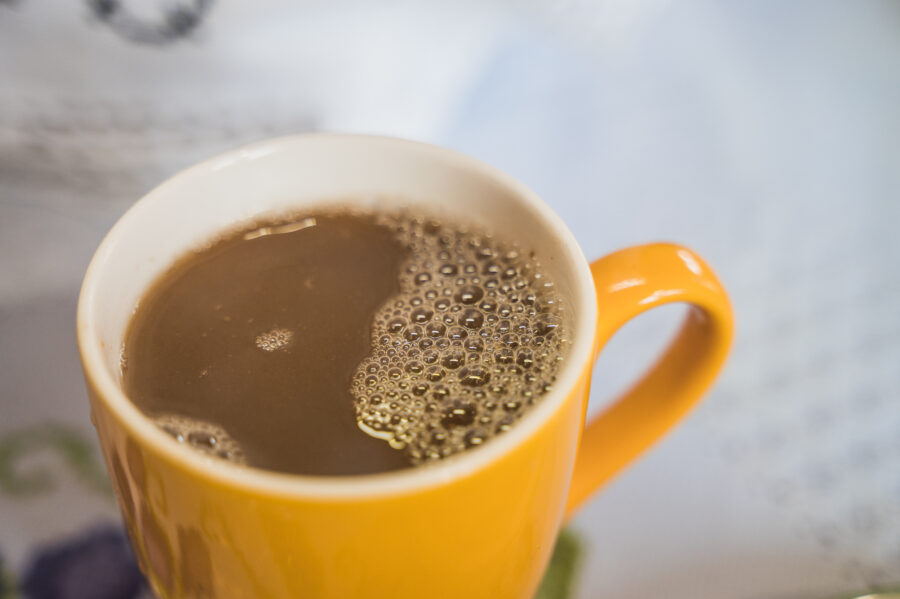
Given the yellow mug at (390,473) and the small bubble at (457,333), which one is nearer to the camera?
the yellow mug at (390,473)

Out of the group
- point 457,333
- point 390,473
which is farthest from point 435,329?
point 390,473

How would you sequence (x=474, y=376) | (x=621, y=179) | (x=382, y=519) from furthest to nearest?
1. (x=621, y=179)
2. (x=474, y=376)
3. (x=382, y=519)

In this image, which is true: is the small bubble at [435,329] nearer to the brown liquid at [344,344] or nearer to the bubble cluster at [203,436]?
the brown liquid at [344,344]

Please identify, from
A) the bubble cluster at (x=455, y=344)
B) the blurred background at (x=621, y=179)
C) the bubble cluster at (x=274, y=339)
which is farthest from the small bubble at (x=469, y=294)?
the blurred background at (x=621, y=179)

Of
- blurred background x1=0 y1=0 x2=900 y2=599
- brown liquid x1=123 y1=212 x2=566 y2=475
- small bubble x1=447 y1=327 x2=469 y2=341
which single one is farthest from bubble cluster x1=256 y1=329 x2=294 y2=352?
blurred background x1=0 y1=0 x2=900 y2=599

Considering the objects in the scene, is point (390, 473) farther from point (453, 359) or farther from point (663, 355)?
point (663, 355)

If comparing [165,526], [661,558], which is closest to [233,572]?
[165,526]

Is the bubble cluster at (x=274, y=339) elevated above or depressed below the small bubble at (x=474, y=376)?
below
